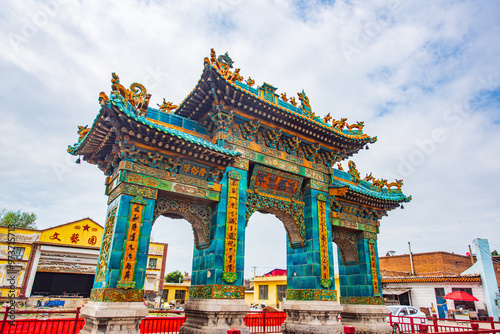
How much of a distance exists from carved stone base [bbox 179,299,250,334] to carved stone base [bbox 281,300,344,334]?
2774mm

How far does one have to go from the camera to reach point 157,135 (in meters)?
9.79

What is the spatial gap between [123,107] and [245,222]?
5556 mm

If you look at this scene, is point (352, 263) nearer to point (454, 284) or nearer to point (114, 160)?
point (114, 160)

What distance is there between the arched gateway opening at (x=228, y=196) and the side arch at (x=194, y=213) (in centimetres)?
4

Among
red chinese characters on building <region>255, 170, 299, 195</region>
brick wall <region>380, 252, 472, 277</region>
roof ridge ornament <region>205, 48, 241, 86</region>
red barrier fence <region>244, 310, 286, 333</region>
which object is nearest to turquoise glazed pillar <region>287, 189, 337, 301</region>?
red chinese characters on building <region>255, 170, 299, 195</region>

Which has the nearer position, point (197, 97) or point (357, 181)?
point (197, 97)

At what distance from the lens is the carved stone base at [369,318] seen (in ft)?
44.8

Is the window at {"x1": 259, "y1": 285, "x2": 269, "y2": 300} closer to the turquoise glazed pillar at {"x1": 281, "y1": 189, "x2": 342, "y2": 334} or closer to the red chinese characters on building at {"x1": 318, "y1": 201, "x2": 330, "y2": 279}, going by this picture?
the turquoise glazed pillar at {"x1": 281, "y1": 189, "x2": 342, "y2": 334}

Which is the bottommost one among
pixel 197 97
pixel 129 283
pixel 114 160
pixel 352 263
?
pixel 129 283

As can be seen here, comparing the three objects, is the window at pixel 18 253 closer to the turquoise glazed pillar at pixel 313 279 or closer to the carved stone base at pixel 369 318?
the turquoise glazed pillar at pixel 313 279

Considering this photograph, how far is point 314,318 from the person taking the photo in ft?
38.6

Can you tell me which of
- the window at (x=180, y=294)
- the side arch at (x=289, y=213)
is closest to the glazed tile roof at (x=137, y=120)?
the side arch at (x=289, y=213)

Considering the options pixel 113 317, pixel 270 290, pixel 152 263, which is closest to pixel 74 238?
pixel 152 263

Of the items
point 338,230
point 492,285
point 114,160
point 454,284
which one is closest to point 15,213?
point 114,160
